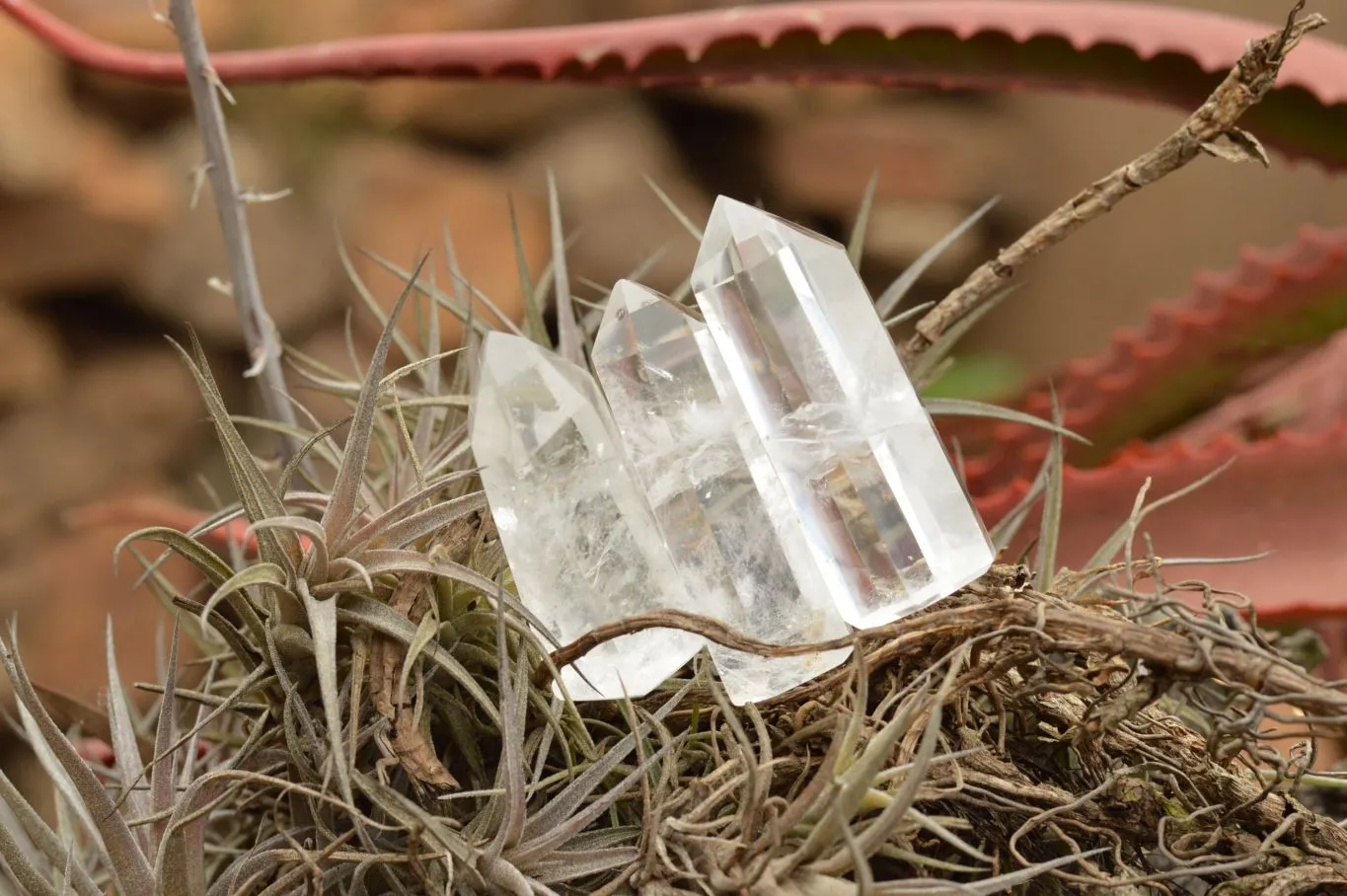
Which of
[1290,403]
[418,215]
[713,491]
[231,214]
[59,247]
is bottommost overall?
[1290,403]

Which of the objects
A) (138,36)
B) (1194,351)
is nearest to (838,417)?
(1194,351)

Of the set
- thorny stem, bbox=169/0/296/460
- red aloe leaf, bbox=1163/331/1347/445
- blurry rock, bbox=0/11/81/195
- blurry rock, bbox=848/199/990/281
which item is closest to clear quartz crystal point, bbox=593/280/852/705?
thorny stem, bbox=169/0/296/460

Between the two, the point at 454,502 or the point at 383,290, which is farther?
the point at 383,290

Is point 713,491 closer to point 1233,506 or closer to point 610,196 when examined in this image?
point 1233,506

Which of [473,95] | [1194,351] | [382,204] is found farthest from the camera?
[473,95]

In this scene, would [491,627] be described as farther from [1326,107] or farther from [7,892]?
[1326,107]

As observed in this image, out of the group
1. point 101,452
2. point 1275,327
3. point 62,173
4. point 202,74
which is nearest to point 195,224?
point 62,173
